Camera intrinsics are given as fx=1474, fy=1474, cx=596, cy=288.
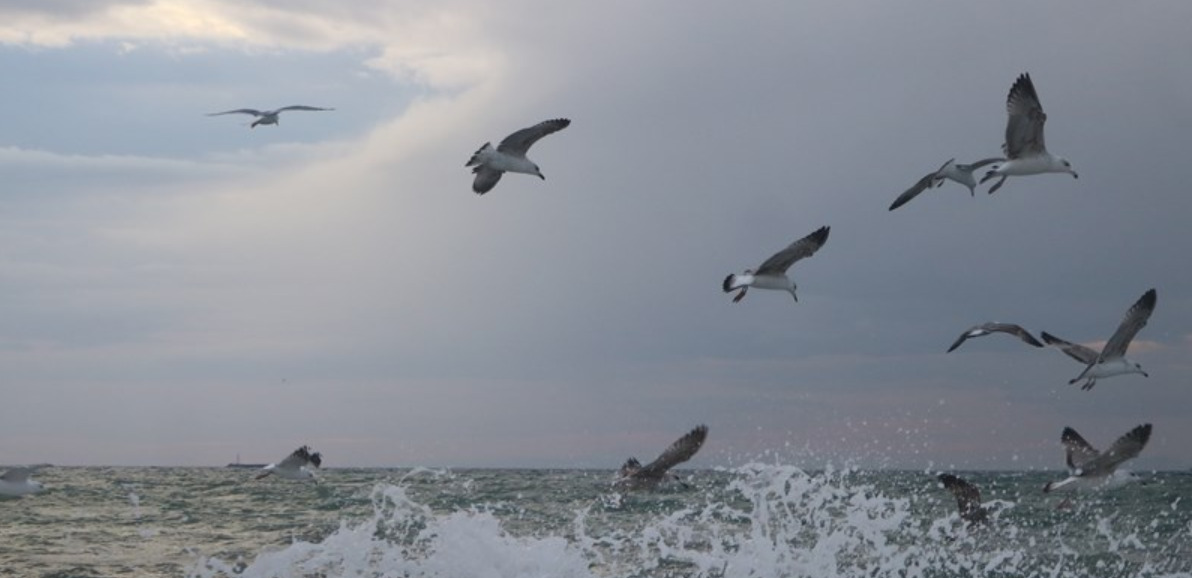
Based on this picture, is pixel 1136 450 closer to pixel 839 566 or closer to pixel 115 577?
pixel 839 566

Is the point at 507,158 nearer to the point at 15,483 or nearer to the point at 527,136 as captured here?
the point at 527,136

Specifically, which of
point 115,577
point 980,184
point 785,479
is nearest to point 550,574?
point 785,479

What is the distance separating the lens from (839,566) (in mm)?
18594

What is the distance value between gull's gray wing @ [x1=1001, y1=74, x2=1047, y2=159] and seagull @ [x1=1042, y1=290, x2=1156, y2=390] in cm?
238

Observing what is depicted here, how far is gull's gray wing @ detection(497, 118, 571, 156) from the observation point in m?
16.9

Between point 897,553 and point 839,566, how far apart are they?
2480 millimetres

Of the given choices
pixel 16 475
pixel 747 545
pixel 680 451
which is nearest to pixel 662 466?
pixel 680 451

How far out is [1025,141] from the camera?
1836 centimetres

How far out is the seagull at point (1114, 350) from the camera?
16.7 metres

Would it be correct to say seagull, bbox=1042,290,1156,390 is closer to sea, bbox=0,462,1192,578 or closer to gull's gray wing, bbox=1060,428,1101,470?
gull's gray wing, bbox=1060,428,1101,470

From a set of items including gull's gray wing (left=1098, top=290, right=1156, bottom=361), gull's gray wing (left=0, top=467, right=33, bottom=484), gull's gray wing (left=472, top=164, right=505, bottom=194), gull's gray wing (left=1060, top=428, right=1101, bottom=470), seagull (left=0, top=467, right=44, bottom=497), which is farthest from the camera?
seagull (left=0, top=467, right=44, bottom=497)

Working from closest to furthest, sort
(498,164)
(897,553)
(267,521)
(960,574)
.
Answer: (498,164), (960,574), (897,553), (267,521)

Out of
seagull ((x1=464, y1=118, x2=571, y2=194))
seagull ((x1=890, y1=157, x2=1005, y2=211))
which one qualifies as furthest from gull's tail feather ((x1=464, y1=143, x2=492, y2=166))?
seagull ((x1=890, y1=157, x2=1005, y2=211))

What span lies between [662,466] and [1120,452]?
536 cm
